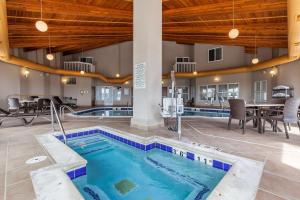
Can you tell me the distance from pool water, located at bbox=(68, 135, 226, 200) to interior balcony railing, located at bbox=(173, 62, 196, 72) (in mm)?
11830

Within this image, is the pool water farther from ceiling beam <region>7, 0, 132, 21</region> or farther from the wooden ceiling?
the wooden ceiling

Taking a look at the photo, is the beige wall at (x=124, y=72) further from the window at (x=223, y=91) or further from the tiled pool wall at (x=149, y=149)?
the tiled pool wall at (x=149, y=149)

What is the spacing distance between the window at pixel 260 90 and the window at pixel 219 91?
1220 mm

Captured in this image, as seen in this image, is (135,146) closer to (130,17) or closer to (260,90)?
(130,17)

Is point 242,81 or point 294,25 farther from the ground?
point 294,25

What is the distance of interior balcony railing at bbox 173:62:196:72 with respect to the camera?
1397 cm

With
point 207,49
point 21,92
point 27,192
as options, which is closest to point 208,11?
point 27,192

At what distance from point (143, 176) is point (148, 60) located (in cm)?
279

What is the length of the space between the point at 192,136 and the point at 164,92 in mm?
12861

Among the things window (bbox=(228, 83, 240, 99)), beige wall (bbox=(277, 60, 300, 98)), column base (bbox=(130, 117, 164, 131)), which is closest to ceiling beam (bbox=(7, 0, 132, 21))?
column base (bbox=(130, 117, 164, 131))

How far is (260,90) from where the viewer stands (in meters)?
10.3

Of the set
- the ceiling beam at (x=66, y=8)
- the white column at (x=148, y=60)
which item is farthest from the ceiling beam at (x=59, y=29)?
the white column at (x=148, y=60)

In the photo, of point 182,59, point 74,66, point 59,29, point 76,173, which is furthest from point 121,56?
point 76,173

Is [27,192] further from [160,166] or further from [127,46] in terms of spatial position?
[127,46]
